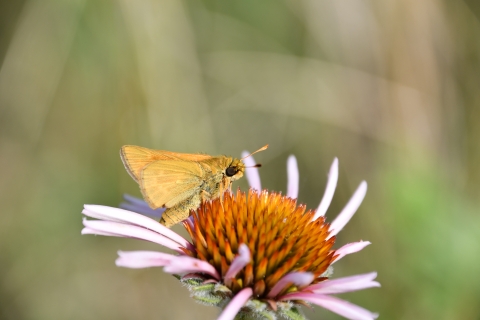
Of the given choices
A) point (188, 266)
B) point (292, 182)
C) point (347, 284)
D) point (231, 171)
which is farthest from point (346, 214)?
point (188, 266)

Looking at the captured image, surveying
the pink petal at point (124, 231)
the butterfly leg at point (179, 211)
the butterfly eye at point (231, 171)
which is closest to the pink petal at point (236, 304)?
the pink petal at point (124, 231)

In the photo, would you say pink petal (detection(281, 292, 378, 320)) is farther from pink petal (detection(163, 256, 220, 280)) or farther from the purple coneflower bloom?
pink petal (detection(163, 256, 220, 280))

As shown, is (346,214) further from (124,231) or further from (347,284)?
(124,231)

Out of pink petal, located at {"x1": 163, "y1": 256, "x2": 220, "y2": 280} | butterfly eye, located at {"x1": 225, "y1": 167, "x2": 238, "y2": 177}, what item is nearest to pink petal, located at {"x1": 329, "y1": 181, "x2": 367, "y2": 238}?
butterfly eye, located at {"x1": 225, "y1": 167, "x2": 238, "y2": 177}

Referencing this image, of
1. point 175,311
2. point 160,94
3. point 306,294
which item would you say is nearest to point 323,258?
point 306,294

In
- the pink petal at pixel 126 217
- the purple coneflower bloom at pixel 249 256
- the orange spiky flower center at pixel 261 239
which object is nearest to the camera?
the purple coneflower bloom at pixel 249 256

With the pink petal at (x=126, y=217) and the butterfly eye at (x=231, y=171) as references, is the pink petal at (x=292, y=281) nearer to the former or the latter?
the pink petal at (x=126, y=217)

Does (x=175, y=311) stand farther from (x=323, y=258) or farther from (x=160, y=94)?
(x=323, y=258)
